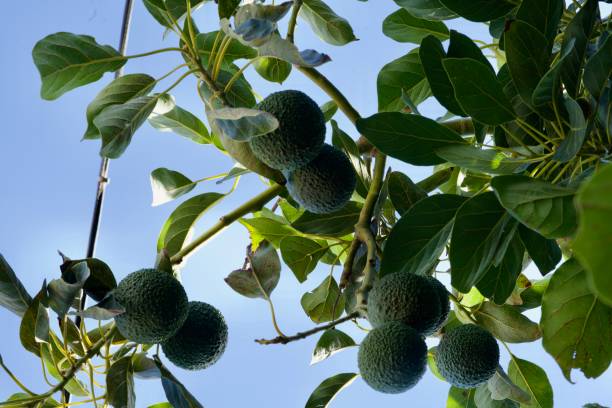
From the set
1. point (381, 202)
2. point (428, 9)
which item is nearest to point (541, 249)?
point (381, 202)

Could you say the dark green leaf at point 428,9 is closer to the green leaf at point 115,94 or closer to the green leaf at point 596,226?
the green leaf at point 115,94

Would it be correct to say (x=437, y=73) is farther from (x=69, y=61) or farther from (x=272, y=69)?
(x=69, y=61)

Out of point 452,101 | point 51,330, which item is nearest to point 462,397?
point 452,101

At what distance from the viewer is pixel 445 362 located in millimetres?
963

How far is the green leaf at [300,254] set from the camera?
1219 mm

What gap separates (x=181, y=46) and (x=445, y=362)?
0.64 meters

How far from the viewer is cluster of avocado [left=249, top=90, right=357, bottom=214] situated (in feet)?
2.87

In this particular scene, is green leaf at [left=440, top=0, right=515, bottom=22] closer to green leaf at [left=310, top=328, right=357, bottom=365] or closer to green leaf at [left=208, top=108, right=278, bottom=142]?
green leaf at [left=208, top=108, right=278, bottom=142]

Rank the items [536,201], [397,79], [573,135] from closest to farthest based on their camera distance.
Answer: [536,201] < [573,135] < [397,79]

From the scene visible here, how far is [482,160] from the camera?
33.5 inches

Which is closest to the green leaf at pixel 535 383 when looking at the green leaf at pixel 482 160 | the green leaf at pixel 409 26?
the green leaf at pixel 482 160

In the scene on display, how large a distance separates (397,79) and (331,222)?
0.28 metres

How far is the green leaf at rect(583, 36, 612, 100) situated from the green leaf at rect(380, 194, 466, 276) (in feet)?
0.72

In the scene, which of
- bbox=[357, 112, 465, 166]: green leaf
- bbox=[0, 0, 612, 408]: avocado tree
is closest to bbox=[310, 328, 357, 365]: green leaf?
bbox=[0, 0, 612, 408]: avocado tree
